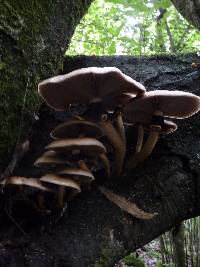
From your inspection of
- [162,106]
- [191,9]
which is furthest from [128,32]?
[162,106]

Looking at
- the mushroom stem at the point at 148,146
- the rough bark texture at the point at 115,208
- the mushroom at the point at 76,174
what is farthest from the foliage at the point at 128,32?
the mushroom at the point at 76,174

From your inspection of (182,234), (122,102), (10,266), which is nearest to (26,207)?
(10,266)

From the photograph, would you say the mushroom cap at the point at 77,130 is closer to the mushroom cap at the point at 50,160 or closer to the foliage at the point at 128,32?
the mushroom cap at the point at 50,160

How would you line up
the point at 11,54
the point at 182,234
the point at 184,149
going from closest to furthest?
the point at 11,54, the point at 184,149, the point at 182,234

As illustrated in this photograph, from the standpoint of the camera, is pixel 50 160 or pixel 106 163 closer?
pixel 50 160

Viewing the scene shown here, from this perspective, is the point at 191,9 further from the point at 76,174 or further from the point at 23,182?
the point at 23,182

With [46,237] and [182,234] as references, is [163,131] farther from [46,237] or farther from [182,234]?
[182,234]
